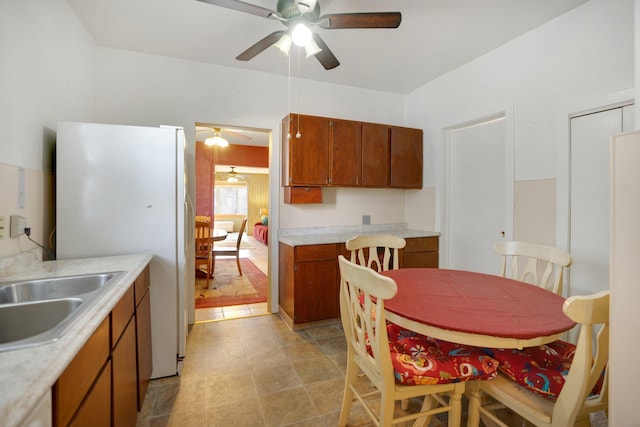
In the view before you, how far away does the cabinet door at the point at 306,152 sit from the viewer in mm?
3043

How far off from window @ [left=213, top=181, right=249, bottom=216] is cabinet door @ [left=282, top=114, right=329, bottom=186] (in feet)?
28.3

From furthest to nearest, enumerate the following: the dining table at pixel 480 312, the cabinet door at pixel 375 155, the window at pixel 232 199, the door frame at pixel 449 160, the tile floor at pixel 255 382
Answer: the window at pixel 232 199
the cabinet door at pixel 375 155
the door frame at pixel 449 160
the tile floor at pixel 255 382
the dining table at pixel 480 312

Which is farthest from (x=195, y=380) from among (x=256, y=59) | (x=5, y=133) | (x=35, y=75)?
(x=256, y=59)

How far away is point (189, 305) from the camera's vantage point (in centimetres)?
299

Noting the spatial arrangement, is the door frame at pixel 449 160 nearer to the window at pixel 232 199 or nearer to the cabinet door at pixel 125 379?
the cabinet door at pixel 125 379

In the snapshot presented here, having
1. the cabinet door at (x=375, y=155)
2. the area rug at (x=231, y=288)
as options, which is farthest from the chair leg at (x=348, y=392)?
the area rug at (x=231, y=288)

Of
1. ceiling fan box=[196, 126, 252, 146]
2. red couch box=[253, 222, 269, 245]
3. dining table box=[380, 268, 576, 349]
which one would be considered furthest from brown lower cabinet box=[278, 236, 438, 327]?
red couch box=[253, 222, 269, 245]

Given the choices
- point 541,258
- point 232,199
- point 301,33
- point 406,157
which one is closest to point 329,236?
point 406,157

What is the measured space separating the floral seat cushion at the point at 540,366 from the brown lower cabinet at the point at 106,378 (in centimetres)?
162

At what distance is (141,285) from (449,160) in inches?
128

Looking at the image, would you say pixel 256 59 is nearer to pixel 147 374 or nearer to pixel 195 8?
pixel 195 8

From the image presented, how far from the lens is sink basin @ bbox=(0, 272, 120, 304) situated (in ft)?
4.29

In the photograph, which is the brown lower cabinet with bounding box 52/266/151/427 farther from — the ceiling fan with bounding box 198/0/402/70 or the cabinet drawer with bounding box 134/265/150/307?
the ceiling fan with bounding box 198/0/402/70

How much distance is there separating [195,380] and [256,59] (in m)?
2.89
